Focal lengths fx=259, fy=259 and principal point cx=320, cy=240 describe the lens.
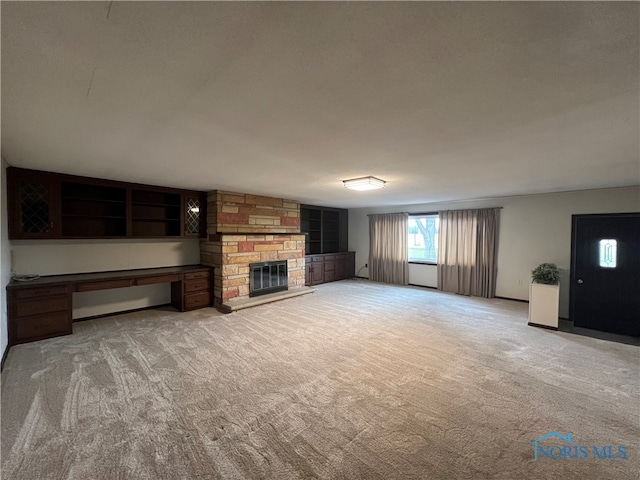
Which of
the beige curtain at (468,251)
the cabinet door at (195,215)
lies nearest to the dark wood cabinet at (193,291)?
the cabinet door at (195,215)

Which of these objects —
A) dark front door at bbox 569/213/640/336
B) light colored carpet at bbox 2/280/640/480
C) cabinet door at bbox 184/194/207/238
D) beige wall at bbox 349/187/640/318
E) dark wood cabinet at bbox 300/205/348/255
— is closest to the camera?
light colored carpet at bbox 2/280/640/480

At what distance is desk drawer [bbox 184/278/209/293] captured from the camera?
488 centimetres

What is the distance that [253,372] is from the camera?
2744mm

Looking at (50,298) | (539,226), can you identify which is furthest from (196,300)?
(539,226)

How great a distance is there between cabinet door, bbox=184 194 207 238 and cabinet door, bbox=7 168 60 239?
1.81 metres

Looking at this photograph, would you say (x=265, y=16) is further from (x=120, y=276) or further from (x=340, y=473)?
(x=120, y=276)

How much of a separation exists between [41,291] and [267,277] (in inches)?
135

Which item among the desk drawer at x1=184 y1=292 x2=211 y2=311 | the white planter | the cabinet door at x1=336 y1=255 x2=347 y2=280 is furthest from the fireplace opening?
the white planter

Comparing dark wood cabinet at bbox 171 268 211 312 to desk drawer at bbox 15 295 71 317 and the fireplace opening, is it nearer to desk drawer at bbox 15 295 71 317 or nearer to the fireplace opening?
the fireplace opening

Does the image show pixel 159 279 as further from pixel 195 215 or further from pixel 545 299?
pixel 545 299

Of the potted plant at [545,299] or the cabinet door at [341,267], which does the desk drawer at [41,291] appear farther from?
the potted plant at [545,299]

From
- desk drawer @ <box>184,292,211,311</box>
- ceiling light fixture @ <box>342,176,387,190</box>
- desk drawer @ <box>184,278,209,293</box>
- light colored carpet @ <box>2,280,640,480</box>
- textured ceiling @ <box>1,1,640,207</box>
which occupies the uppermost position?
textured ceiling @ <box>1,1,640,207</box>

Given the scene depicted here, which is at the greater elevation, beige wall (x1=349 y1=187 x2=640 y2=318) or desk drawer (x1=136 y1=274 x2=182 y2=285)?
beige wall (x1=349 y1=187 x2=640 y2=318)

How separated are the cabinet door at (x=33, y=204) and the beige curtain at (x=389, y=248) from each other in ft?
22.6
